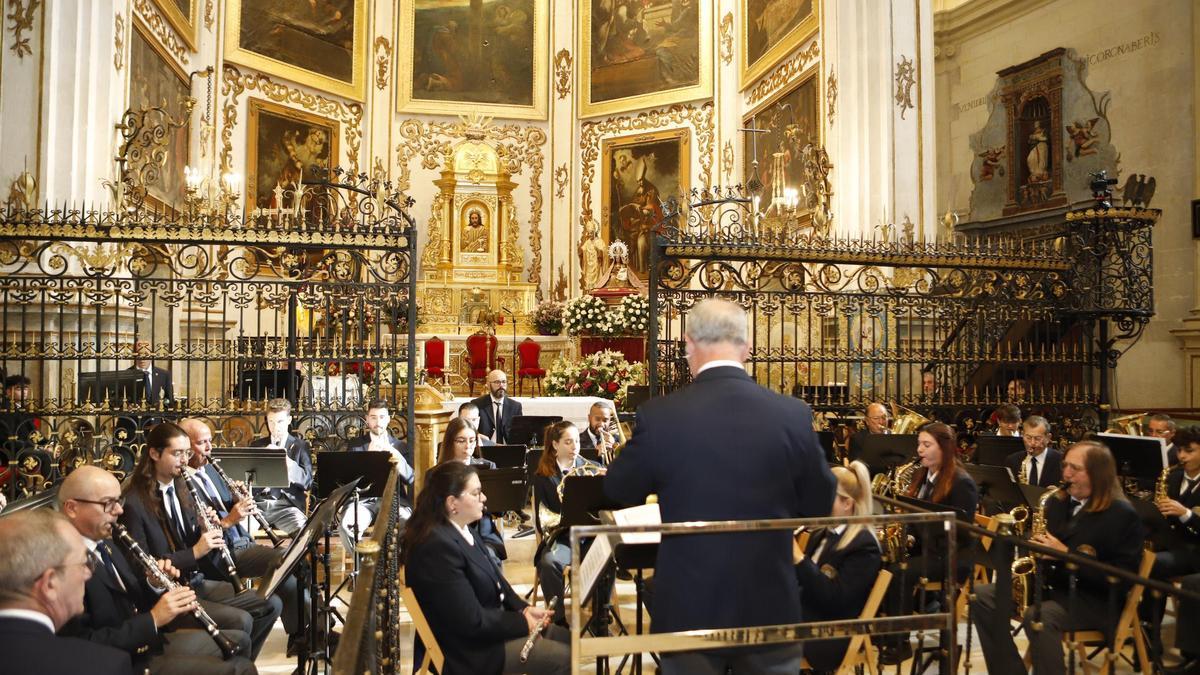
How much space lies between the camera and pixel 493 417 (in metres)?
10.4

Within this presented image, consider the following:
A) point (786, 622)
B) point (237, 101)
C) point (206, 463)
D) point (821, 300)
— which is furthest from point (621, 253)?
point (786, 622)

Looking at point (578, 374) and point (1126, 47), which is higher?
point (1126, 47)

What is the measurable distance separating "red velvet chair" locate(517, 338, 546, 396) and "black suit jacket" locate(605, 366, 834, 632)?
15.2 m

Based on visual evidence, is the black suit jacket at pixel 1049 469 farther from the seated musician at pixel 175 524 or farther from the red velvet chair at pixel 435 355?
the red velvet chair at pixel 435 355

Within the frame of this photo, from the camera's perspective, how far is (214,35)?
1742cm

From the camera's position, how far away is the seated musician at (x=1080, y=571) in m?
4.27

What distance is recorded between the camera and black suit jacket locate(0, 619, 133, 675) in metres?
2.47

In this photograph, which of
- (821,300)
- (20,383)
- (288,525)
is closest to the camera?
(288,525)

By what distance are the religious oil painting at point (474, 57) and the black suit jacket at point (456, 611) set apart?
62.7 feet

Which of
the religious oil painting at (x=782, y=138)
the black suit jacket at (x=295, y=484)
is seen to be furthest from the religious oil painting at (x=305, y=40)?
the black suit jacket at (x=295, y=484)

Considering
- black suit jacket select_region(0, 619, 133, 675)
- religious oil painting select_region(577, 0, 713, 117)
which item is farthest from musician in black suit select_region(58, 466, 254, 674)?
religious oil painting select_region(577, 0, 713, 117)

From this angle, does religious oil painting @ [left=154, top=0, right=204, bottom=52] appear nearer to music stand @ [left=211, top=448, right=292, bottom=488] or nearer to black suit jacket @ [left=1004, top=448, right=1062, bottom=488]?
music stand @ [left=211, top=448, right=292, bottom=488]

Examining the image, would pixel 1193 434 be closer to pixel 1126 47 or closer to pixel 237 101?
pixel 1126 47

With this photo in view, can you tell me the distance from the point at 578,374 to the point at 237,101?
10.0 metres
